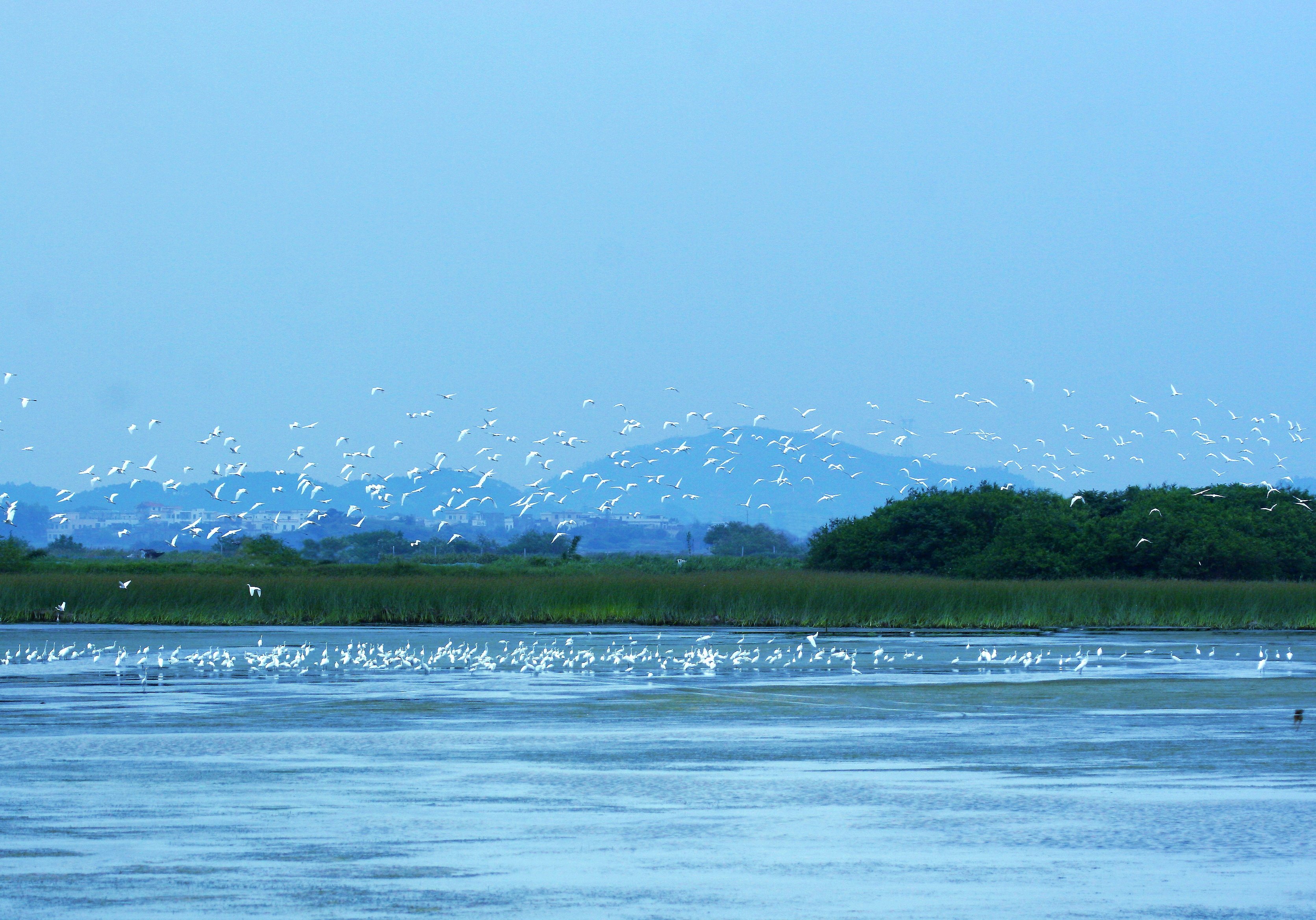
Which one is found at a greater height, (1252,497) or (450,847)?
(1252,497)

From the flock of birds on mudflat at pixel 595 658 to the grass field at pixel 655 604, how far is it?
647 cm

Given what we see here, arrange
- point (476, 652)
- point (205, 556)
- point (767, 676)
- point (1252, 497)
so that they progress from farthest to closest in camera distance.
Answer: point (205, 556) → point (1252, 497) → point (476, 652) → point (767, 676)

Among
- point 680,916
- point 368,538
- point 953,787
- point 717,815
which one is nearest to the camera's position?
point 680,916

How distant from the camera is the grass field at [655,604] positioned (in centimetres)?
4306

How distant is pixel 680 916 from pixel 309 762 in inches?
283

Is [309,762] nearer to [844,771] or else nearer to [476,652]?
[844,771]

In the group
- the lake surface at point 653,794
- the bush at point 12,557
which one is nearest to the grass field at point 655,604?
the lake surface at point 653,794

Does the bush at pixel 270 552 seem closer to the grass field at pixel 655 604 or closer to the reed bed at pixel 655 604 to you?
the grass field at pixel 655 604

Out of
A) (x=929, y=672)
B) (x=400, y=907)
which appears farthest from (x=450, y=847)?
(x=929, y=672)

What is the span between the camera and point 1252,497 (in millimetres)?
76062

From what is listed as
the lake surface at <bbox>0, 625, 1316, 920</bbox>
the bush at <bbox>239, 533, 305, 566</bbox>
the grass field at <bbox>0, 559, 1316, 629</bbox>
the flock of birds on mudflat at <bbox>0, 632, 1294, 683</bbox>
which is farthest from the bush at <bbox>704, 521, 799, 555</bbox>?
the lake surface at <bbox>0, 625, 1316, 920</bbox>

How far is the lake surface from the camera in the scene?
10055 mm

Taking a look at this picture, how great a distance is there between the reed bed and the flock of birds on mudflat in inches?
255

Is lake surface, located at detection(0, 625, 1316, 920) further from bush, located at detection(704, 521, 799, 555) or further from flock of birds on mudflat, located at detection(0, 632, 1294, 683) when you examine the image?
bush, located at detection(704, 521, 799, 555)
